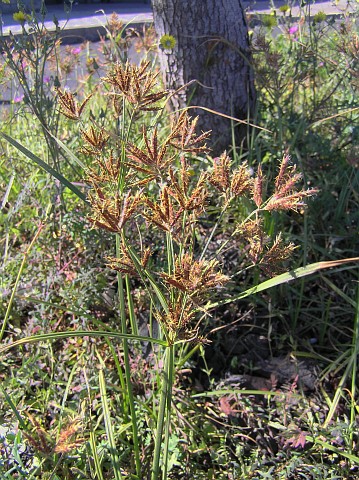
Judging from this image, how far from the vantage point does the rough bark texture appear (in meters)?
2.25

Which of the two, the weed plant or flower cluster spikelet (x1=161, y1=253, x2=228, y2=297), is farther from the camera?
the weed plant

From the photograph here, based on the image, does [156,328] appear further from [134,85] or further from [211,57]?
[211,57]

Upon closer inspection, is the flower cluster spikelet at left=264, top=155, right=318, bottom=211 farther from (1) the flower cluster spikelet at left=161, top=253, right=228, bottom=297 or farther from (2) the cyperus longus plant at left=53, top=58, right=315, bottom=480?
(1) the flower cluster spikelet at left=161, top=253, right=228, bottom=297

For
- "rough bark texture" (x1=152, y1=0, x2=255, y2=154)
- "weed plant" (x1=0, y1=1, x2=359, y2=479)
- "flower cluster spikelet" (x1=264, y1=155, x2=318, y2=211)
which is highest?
"rough bark texture" (x1=152, y1=0, x2=255, y2=154)

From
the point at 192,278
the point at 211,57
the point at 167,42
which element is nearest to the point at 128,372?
the point at 192,278

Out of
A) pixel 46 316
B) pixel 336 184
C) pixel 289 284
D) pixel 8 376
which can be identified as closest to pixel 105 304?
pixel 46 316

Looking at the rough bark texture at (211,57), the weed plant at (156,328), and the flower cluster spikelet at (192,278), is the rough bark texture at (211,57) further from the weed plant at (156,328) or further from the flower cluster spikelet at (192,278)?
the flower cluster spikelet at (192,278)

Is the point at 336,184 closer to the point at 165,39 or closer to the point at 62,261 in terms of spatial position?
the point at 165,39

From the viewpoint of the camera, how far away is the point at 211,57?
2338 millimetres

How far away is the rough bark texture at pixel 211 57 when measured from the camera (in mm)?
2248

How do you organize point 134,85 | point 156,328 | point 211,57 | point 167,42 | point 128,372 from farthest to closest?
point 211,57 → point 167,42 → point 156,328 → point 128,372 → point 134,85

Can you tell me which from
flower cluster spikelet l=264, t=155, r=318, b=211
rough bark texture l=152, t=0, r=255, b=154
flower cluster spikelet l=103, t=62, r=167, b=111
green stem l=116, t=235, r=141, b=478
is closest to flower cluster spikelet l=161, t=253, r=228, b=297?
flower cluster spikelet l=264, t=155, r=318, b=211

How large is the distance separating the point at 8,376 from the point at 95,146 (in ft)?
3.31

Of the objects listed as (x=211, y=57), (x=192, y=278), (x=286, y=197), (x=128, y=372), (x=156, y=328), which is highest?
(x=211, y=57)
